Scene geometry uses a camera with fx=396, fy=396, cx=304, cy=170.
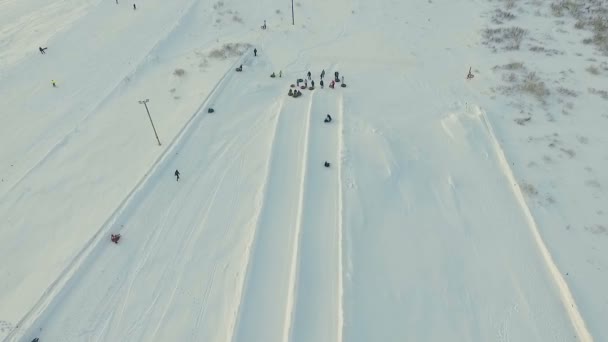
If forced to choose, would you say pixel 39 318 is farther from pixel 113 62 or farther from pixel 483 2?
pixel 483 2

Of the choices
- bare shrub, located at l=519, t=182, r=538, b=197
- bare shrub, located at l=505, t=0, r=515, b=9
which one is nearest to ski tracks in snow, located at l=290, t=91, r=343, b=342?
bare shrub, located at l=519, t=182, r=538, b=197

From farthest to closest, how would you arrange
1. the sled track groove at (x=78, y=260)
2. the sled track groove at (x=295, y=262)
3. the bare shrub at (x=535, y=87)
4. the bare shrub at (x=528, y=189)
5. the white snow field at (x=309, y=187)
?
1. the bare shrub at (x=535, y=87)
2. the bare shrub at (x=528, y=189)
3. the white snow field at (x=309, y=187)
4. the sled track groove at (x=78, y=260)
5. the sled track groove at (x=295, y=262)

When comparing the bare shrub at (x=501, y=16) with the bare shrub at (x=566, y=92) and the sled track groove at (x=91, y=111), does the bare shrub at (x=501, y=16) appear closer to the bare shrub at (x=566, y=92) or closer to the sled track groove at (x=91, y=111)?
the bare shrub at (x=566, y=92)

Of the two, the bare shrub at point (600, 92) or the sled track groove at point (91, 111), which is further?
the bare shrub at point (600, 92)

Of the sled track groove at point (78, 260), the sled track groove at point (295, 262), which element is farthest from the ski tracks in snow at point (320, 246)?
the sled track groove at point (78, 260)

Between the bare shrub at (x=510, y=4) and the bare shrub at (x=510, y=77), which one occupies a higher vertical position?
the bare shrub at (x=510, y=4)

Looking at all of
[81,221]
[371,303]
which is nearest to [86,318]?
[81,221]

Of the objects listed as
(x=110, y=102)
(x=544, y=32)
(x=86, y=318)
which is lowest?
(x=86, y=318)
